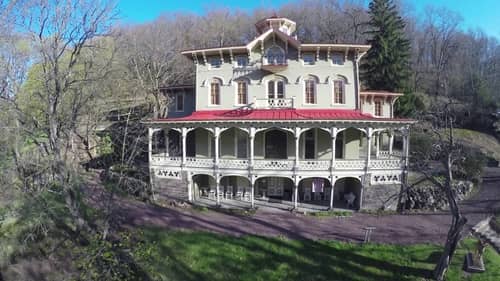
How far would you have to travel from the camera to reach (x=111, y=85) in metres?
28.2

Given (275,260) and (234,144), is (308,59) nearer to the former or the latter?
(234,144)

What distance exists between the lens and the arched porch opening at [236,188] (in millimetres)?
22156

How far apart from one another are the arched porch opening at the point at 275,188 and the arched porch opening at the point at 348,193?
317 cm

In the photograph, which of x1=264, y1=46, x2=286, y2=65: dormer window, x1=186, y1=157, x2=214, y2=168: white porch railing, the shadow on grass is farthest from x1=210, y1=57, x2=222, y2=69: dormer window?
the shadow on grass

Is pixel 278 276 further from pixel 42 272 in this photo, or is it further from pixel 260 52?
pixel 260 52

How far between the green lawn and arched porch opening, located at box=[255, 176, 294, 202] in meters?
7.03

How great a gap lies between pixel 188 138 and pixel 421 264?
17.2 meters

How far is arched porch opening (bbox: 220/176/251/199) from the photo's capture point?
22156 mm

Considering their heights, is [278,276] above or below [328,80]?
below

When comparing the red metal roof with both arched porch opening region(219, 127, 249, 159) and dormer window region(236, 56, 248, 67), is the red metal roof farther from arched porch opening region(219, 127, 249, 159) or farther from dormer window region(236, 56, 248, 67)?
dormer window region(236, 56, 248, 67)

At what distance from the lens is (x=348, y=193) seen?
2161 centimetres

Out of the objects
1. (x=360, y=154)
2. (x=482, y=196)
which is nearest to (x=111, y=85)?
(x=360, y=154)

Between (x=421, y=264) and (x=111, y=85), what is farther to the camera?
(x=111, y=85)

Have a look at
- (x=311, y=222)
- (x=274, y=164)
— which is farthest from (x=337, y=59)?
(x=311, y=222)
